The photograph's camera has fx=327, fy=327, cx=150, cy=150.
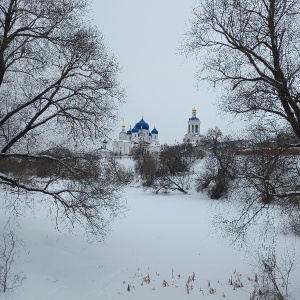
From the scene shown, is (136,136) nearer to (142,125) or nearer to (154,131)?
(142,125)

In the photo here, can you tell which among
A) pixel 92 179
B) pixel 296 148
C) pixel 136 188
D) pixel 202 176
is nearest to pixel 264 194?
pixel 296 148

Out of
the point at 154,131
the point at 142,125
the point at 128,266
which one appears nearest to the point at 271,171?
the point at 128,266

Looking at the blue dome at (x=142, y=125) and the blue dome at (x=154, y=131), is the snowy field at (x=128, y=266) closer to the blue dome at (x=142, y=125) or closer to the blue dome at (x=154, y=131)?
the blue dome at (x=142, y=125)

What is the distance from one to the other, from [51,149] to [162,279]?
5.10 m

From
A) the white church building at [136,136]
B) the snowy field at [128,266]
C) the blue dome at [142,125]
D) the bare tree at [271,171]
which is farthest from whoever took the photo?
the blue dome at [142,125]

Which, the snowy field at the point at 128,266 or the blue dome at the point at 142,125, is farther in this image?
the blue dome at the point at 142,125

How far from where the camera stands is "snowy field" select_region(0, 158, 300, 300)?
832 centimetres

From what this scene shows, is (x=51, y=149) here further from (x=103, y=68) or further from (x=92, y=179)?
(x=103, y=68)

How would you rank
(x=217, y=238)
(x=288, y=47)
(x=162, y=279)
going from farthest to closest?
1. (x=217, y=238)
2. (x=162, y=279)
3. (x=288, y=47)

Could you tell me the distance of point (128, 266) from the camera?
34.4 ft

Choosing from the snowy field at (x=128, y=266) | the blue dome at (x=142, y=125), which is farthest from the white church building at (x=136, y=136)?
the snowy field at (x=128, y=266)

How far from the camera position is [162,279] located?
9.46m

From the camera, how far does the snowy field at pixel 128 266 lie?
8320 millimetres

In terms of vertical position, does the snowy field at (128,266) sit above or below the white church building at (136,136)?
below
